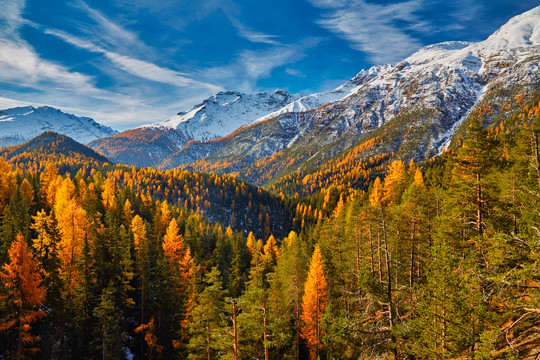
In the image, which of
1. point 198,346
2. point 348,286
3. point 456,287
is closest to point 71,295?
point 198,346

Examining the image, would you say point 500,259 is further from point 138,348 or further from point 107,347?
point 138,348

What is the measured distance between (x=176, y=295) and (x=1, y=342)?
19.9m

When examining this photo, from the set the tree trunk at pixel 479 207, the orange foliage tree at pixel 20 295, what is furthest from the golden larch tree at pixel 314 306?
the orange foliage tree at pixel 20 295

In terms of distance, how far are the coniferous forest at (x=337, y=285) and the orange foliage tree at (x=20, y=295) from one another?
0.12 metres

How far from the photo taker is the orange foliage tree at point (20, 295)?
26.1 m

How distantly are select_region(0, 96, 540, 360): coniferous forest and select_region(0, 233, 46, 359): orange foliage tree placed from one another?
122mm

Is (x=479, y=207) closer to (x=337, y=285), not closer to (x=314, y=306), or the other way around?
(x=314, y=306)

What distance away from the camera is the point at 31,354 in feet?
94.0

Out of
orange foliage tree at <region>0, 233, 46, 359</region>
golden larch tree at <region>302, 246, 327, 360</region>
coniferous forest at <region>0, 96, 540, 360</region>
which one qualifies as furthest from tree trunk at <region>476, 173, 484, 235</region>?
orange foliage tree at <region>0, 233, 46, 359</region>

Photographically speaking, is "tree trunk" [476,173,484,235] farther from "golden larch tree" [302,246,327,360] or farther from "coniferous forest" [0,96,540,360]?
"golden larch tree" [302,246,327,360]

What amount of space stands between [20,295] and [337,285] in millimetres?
36262

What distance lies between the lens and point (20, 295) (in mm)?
26594

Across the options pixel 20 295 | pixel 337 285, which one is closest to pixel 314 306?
pixel 337 285

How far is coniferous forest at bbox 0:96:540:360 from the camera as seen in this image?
13.0 m
